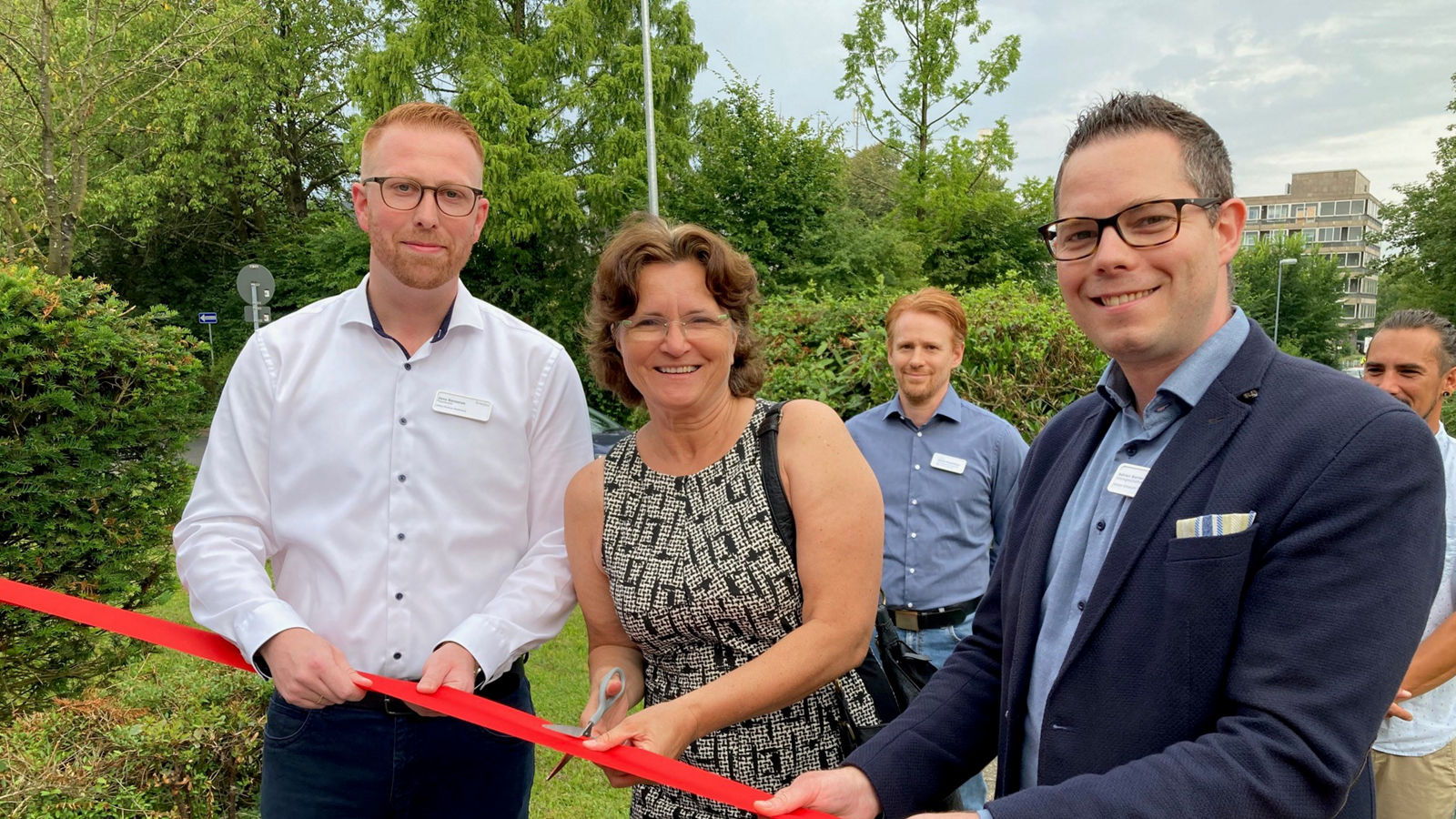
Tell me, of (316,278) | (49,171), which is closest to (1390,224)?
(316,278)

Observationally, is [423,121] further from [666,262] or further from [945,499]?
[945,499]

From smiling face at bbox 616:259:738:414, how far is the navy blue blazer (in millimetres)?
1056

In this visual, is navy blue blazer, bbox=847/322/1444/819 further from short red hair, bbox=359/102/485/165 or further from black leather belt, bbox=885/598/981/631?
black leather belt, bbox=885/598/981/631

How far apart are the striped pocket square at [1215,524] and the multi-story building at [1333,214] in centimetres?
14286

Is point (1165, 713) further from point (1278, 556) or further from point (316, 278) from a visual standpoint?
point (316, 278)

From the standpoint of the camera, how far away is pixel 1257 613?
4.15 ft

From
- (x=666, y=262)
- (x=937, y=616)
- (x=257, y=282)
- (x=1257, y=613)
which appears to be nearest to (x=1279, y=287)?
(x=257, y=282)

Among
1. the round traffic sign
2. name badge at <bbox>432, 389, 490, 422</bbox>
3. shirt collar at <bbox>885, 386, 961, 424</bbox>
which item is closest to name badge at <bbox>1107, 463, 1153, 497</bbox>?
name badge at <bbox>432, 389, 490, 422</bbox>

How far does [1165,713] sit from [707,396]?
1.22m

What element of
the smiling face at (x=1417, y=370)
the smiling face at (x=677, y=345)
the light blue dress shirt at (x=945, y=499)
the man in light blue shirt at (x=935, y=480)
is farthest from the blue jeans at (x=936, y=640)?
the smiling face at (x=677, y=345)

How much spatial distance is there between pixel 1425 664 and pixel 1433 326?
1.29 m

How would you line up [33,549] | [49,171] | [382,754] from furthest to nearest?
[49,171], [33,549], [382,754]

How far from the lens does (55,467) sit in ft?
13.6

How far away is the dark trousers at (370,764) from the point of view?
2396mm
